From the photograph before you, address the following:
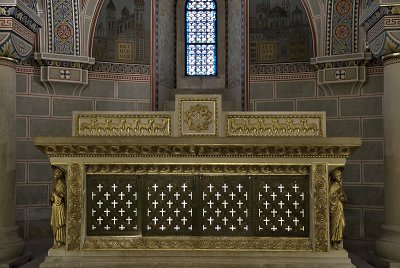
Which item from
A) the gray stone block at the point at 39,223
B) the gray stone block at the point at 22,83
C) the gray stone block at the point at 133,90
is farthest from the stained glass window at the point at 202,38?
the gray stone block at the point at 39,223

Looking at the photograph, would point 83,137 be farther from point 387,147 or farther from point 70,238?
point 387,147

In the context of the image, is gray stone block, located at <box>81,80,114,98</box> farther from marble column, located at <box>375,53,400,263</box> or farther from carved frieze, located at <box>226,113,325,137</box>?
marble column, located at <box>375,53,400,263</box>

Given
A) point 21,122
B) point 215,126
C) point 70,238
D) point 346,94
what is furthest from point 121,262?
point 346,94

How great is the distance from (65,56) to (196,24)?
3.14 metres

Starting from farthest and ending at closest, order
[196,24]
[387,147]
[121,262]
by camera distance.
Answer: [196,24] < [387,147] < [121,262]

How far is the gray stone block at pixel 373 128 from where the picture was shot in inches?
354

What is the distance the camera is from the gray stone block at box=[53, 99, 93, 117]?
936 centimetres

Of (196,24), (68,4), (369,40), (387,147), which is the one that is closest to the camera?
(387,147)

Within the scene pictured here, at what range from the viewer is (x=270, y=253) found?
6230 mm

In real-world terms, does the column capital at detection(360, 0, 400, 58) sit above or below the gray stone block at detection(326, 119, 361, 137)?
above

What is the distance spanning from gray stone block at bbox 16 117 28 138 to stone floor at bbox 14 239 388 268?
82.1 inches

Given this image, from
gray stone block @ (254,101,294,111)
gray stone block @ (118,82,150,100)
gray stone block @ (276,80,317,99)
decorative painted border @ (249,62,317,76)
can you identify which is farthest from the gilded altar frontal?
gray stone block @ (118,82,150,100)

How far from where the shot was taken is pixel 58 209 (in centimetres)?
626

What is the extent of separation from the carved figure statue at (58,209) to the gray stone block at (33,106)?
3.25 meters
